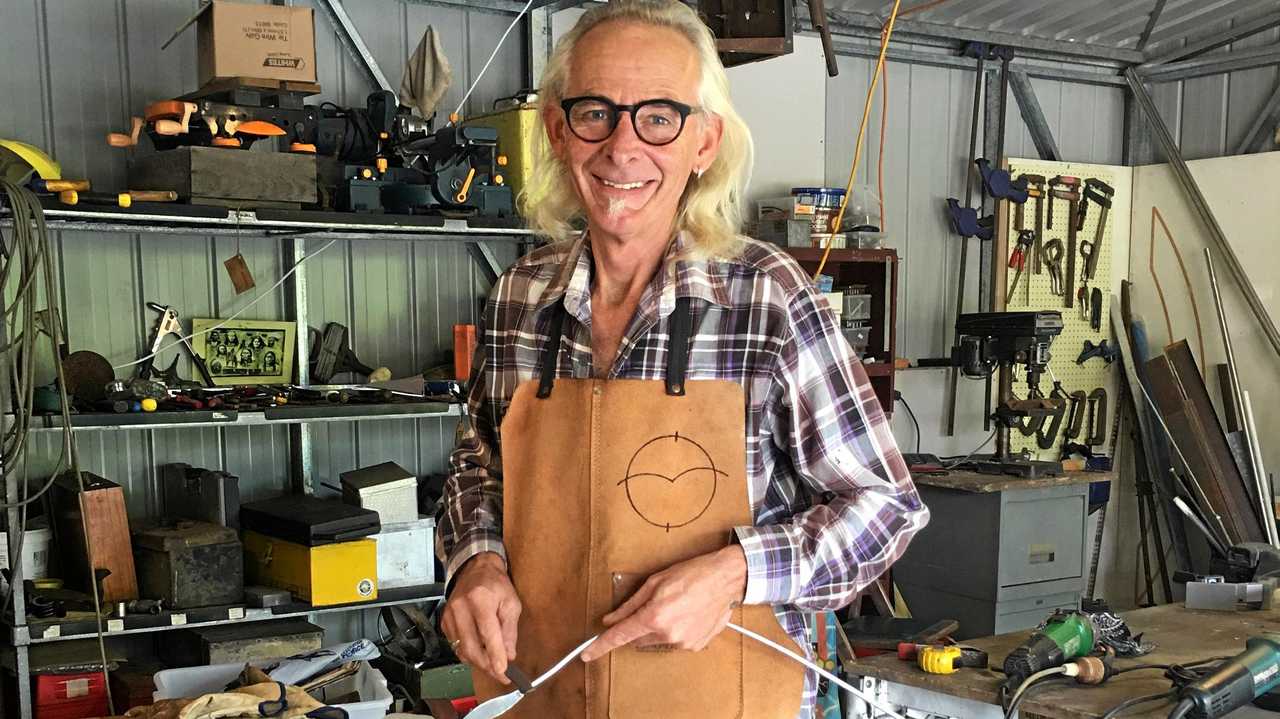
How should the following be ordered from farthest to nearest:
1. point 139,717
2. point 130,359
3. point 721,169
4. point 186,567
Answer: point 130,359, point 186,567, point 139,717, point 721,169

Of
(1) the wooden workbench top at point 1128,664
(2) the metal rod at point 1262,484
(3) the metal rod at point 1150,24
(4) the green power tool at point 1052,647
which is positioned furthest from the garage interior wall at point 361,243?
(4) the green power tool at point 1052,647

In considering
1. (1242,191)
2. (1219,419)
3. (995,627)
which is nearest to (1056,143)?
(1242,191)

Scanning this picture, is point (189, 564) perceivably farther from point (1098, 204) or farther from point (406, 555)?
point (1098, 204)

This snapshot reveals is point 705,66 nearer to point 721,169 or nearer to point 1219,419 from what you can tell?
point 721,169

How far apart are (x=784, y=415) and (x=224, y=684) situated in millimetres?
2216

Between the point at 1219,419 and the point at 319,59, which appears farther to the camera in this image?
the point at 1219,419

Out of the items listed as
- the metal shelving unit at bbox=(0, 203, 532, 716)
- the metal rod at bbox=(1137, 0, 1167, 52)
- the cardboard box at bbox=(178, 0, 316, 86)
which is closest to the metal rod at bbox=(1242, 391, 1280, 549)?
the metal rod at bbox=(1137, 0, 1167, 52)

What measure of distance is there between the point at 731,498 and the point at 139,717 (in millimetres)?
2010

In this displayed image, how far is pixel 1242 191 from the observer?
5754 mm

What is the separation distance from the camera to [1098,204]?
19.9 feet

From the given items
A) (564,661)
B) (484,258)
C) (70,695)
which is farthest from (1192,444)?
(564,661)

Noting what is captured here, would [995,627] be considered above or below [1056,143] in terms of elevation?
below

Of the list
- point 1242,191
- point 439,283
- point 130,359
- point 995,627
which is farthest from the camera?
point 1242,191

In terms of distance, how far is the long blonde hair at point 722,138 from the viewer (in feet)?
4.64
